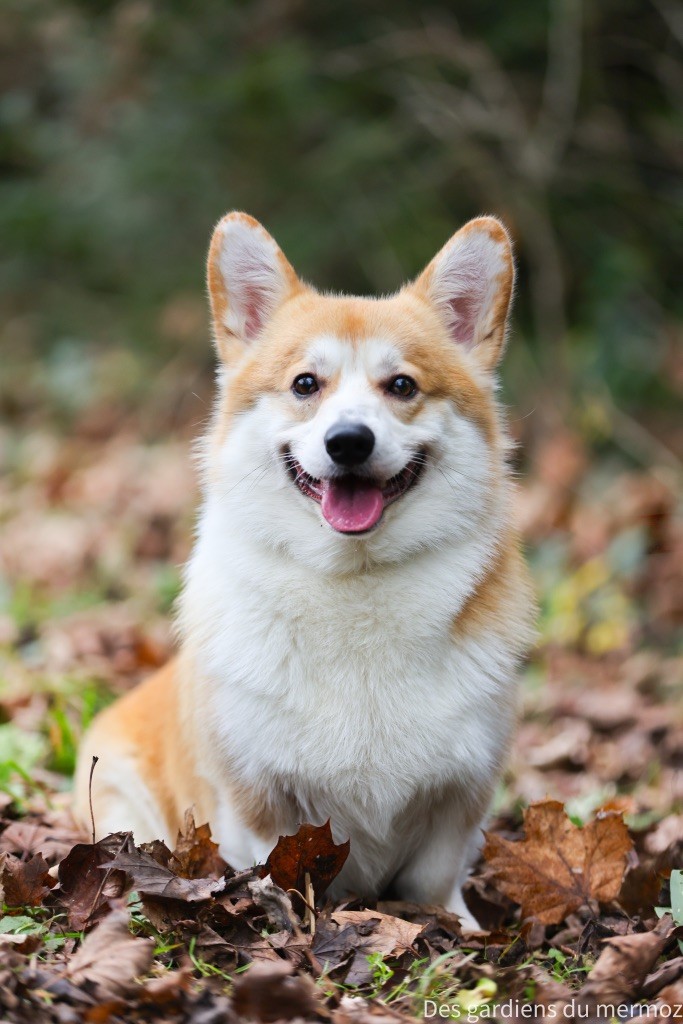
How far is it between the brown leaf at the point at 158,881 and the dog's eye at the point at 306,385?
1379 mm

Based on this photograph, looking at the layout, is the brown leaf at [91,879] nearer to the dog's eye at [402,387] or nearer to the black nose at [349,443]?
the black nose at [349,443]

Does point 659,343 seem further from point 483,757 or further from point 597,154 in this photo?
point 483,757

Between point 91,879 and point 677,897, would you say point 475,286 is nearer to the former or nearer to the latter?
point 677,897

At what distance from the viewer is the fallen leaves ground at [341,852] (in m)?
2.39

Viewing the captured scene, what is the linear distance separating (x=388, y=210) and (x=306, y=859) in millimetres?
5624

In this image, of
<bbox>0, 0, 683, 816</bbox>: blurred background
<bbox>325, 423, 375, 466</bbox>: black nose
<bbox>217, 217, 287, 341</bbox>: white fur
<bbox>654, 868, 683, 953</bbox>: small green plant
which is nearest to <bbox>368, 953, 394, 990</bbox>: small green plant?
<bbox>654, 868, 683, 953</bbox>: small green plant

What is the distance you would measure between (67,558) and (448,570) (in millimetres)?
3878

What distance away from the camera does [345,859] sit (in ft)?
9.59

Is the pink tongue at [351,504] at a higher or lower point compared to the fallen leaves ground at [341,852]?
higher

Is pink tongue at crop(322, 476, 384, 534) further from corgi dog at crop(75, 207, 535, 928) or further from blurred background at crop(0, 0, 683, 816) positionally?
blurred background at crop(0, 0, 683, 816)

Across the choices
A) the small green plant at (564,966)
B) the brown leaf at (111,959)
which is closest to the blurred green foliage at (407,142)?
the small green plant at (564,966)

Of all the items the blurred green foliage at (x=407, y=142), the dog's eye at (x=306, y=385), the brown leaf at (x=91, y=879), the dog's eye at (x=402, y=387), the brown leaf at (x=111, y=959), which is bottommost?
the brown leaf at (x=91, y=879)

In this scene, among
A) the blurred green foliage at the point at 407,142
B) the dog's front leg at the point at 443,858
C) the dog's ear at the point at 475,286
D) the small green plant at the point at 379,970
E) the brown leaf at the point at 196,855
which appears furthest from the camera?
the blurred green foliage at the point at 407,142

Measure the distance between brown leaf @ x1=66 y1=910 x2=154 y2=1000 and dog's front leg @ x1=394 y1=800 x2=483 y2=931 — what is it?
953mm
